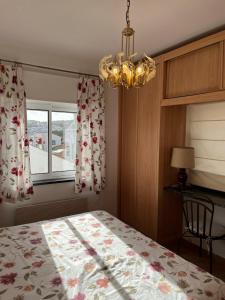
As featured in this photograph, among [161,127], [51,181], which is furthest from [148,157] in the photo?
[51,181]

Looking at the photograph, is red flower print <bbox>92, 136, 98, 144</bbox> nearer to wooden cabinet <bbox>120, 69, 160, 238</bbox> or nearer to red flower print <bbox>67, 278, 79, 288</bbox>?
wooden cabinet <bbox>120, 69, 160, 238</bbox>

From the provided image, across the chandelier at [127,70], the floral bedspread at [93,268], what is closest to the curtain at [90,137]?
the floral bedspread at [93,268]

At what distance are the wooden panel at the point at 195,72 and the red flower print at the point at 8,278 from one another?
88.2 inches

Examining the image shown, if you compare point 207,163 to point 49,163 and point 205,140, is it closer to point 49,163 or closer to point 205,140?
point 205,140

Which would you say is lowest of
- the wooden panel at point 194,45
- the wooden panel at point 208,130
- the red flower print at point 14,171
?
the red flower print at point 14,171

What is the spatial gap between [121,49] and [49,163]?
1717 mm

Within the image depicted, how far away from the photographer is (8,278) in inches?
54.5

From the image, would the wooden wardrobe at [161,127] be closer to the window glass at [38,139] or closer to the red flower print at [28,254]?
the window glass at [38,139]

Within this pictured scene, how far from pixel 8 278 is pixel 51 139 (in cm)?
199

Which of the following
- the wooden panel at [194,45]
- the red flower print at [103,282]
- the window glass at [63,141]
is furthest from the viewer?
the window glass at [63,141]

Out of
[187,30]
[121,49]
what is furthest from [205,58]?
[121,49]

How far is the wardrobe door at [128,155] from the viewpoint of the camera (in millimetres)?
3268

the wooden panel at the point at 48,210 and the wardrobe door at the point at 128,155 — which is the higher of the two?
the wardrobe door at the point at 128,155

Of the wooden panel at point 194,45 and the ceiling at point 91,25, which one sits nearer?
the ceiling at point 91,25
